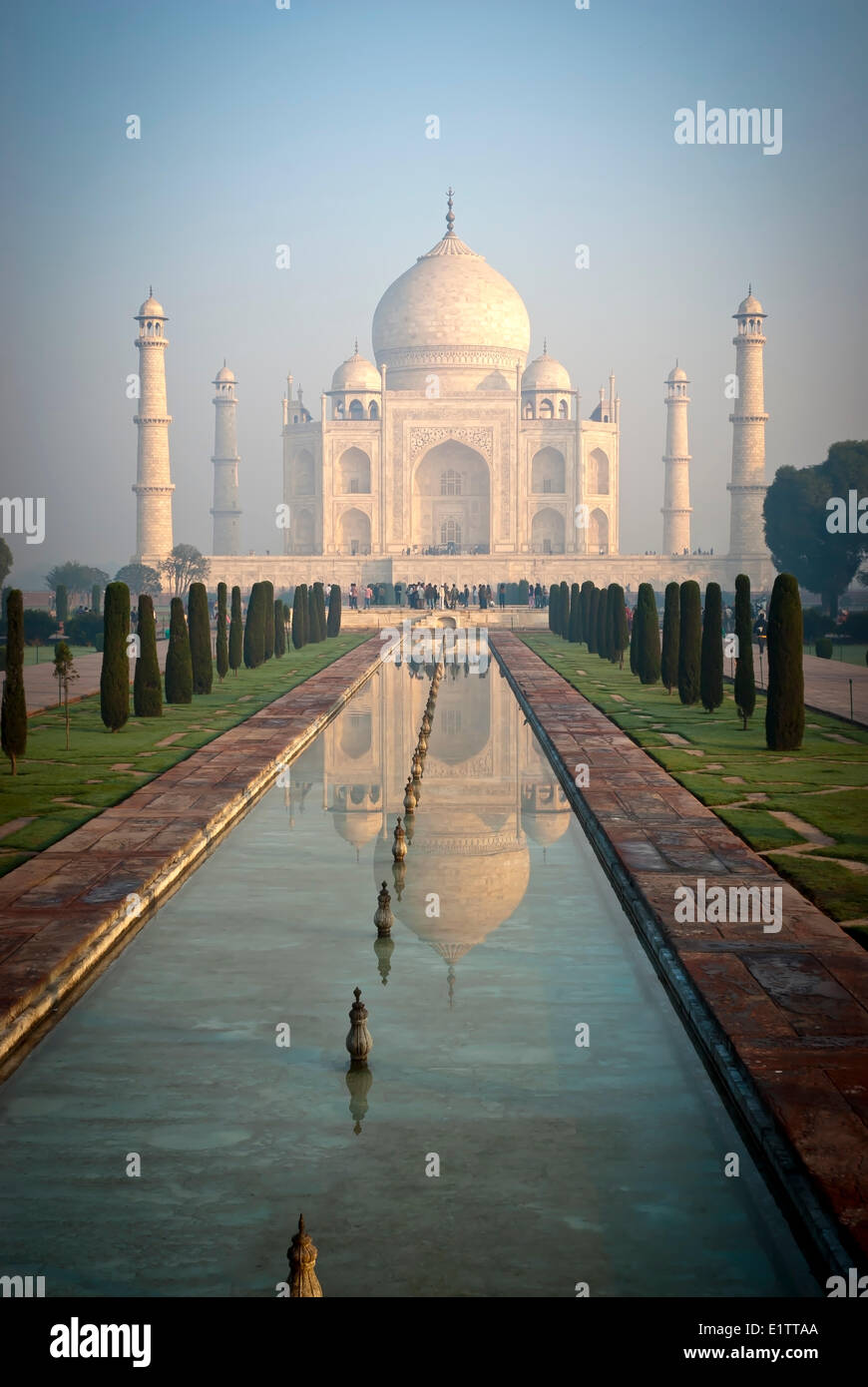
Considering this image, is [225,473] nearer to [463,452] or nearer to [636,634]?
[463,452]

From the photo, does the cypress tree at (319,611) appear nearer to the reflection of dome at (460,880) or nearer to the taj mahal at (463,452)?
the taj mahal at (463,452)

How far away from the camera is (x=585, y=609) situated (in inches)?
984

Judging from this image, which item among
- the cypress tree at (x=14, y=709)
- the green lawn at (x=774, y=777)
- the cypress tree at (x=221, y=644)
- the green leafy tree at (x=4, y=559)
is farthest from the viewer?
the green leafy tree at (x=4, y=559)

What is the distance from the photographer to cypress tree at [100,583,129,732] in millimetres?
11875

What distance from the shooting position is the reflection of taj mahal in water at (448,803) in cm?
625

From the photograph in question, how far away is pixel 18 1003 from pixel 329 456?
41.0m

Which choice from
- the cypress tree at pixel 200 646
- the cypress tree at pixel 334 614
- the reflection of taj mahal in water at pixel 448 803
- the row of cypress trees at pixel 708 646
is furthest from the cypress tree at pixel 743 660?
the cypress tree at pixel 334 614

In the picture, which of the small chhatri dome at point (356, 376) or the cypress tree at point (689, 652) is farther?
the small chhatri dome at point (356, 376)

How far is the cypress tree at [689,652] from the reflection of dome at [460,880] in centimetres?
673

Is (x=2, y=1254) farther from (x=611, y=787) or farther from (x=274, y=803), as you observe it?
(x=611, y=787)

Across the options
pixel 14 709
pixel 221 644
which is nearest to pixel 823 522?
pixel 221 644
